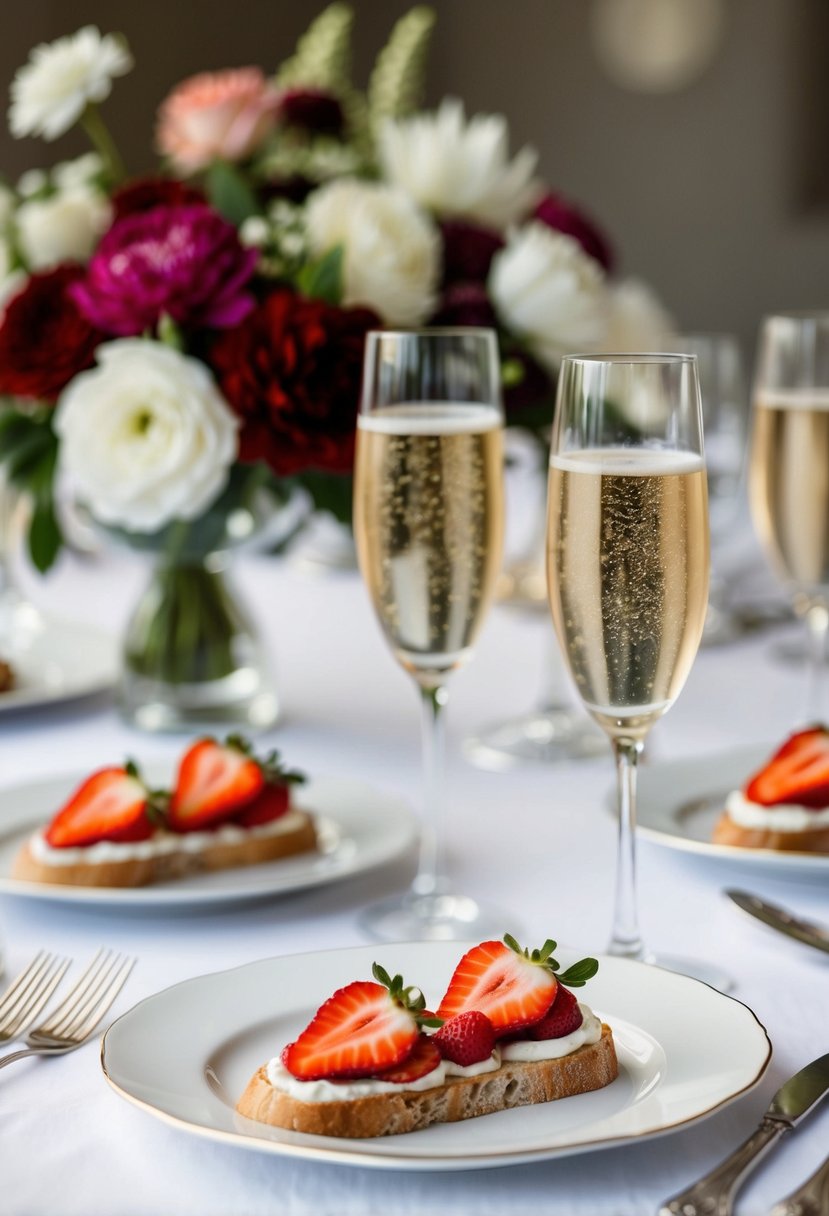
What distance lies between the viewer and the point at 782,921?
117cm

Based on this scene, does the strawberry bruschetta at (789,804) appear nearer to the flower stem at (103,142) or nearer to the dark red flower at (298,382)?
the dark red flower at (298,382)

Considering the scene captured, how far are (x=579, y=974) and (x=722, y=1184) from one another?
150 mm

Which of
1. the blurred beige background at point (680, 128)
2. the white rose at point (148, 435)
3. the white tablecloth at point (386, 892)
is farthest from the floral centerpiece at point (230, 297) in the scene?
the blurred beige background at point (680, 128)

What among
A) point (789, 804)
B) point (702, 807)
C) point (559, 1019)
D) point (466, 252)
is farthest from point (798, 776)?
point (466, 252)

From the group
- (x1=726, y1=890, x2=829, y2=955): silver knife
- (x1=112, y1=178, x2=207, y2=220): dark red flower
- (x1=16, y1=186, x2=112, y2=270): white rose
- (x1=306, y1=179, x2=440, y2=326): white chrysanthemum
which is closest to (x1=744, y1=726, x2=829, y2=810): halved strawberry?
(x1=726, y1=890, x2=829, y2=955): silver knife

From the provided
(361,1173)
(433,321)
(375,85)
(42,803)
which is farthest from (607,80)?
(361,1173)

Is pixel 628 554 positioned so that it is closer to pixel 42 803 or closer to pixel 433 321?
pixel 42 803

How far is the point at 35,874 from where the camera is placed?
4.02ft

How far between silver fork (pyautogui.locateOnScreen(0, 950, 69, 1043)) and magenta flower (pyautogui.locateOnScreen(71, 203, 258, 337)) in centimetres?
74

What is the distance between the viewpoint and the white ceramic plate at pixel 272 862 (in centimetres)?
119

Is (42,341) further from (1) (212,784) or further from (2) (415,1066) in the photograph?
(2) (415,1066)

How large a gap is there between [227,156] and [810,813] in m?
1.20

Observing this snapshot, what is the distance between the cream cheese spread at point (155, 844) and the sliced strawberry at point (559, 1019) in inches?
18.2

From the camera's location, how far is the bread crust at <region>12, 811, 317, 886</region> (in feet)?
4.02
